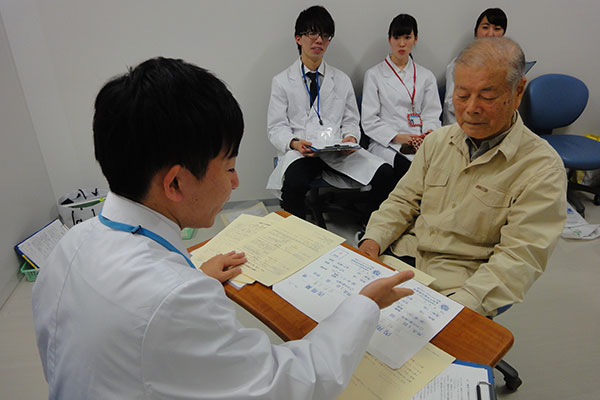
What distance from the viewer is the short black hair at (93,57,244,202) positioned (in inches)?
22.4

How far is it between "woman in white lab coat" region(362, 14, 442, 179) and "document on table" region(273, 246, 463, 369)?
177cm

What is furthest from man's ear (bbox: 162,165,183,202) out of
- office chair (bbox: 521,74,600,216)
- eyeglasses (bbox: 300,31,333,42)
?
office chair (bbox: 521,74,600,216)

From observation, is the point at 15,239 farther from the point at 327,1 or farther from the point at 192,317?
the point at 327,1

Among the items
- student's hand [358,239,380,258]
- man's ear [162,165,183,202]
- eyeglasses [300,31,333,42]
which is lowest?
student's hand [358,239,380,258]

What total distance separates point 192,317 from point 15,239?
2.35 meters

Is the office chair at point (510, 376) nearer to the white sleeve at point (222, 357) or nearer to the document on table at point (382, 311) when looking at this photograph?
the document on table at point (382, 311)

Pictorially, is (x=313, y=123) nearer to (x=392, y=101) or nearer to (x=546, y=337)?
(x=392, y=101)

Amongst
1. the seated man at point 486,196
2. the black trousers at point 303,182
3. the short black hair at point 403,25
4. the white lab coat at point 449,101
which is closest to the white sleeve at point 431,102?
the white lab coat at point 449,101

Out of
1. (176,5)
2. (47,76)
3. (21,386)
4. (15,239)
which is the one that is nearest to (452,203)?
(21,386)

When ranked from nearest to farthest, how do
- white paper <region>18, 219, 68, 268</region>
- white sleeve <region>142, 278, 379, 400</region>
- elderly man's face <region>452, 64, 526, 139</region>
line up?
white sleeve <region>142, 278, 379, 400</region> < elderly man's face <region>452, 64, 526, 139</region> < white paper <region>18, 219, 68, 268</region>

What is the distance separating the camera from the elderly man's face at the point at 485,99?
1.08 m

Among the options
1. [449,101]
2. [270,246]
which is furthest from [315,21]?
[270,246]

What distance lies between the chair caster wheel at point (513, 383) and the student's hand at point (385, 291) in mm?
1085

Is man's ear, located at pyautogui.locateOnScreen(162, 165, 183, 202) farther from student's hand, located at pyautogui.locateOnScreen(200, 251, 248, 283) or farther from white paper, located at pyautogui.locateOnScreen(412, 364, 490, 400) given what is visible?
white paper, located at pyautogui.locateOnScreen(412, 364, 490, 400)
